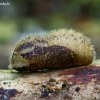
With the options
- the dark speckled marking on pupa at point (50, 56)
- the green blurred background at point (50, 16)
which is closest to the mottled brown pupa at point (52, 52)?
the dark speckled marking on pupa at point (50, 56)

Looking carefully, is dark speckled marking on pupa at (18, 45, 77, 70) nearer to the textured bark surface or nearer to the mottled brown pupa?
the mottled brown pupa

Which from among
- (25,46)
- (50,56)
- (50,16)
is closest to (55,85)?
(50,56)

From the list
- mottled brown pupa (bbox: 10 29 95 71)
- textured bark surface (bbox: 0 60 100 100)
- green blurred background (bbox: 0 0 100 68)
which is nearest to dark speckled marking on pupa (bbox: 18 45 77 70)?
mottled brown pupa (bbox: 10 29 95 71)

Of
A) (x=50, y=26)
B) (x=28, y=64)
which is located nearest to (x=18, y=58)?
(x=28, y=64)

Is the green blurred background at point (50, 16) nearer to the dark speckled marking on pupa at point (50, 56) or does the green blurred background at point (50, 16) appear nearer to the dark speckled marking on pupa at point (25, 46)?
the dark speckled marking on pupa at point (25, 46)

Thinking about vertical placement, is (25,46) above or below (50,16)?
below

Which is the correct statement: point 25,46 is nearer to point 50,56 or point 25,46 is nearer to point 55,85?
point 50,56
